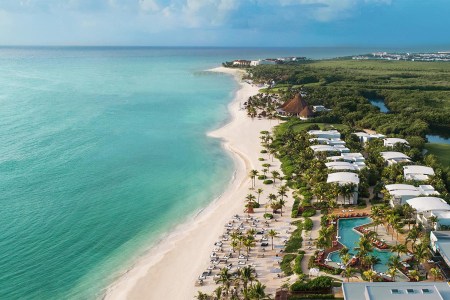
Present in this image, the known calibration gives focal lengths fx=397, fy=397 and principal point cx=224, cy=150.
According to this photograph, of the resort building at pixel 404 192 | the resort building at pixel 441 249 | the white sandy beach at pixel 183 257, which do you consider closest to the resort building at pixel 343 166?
the resort building at pixel 404 192

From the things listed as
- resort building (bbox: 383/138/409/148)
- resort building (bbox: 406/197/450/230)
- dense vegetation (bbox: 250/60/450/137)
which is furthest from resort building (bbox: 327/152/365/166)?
dense vegetation (bbox: 250/60/450/137)

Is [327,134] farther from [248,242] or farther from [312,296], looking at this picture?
[312,296]

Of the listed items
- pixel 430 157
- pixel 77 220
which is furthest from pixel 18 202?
pixel 430 157

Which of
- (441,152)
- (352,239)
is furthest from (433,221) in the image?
(441,152)

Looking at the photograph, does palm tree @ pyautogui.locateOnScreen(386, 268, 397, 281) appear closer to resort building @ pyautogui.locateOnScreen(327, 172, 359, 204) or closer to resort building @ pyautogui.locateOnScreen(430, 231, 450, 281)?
resort building @ pyautogui.locateOnScreen(430, 231, 450, 281)

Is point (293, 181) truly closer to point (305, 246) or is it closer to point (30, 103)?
point (305, 246)

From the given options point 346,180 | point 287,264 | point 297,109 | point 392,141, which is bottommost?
point 287,264

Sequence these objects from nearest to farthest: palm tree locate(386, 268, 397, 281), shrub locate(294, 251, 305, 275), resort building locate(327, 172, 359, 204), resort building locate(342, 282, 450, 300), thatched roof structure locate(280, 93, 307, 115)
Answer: resort building locate(342, 282, 450, 300) < palm tree locate(386, 268, 397, 281) < shrub locate(294, 251, 305, 275) < resort building locate(327, 172, 359, 204) < thatched roof structure locate(280, 93, 307, 115)
